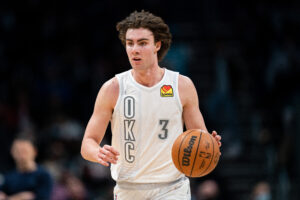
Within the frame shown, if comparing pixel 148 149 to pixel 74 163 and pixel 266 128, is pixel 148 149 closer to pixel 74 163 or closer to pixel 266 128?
pixel 74 163

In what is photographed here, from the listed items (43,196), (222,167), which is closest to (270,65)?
(222,167)

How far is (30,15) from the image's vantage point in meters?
13.3

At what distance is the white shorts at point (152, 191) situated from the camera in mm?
5191

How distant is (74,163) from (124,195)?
6633 mm

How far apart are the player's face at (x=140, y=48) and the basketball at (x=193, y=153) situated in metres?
0.76

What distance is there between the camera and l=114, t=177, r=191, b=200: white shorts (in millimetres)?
5191

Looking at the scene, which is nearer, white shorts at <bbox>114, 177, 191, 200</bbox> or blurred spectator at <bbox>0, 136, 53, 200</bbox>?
white shorts at <bbox>114, 177, 191, 200</bbox>

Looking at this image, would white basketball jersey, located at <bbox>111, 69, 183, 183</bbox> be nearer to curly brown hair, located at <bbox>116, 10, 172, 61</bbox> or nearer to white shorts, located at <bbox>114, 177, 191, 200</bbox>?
white shorts, located at <bbox>114, 177, 191, 200</bbox>

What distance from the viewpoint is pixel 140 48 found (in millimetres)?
5270

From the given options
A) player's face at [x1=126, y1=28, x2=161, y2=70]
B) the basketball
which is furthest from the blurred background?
the basketball

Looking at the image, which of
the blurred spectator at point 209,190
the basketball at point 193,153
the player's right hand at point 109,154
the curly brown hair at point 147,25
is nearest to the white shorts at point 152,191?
the basketball at point 193,153

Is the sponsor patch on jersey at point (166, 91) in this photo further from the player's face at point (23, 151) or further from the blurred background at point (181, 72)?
the blurred background at point (181, 72)

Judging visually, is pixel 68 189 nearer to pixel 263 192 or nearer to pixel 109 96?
pixel 263 192

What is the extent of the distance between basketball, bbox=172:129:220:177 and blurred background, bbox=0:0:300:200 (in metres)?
5.60
